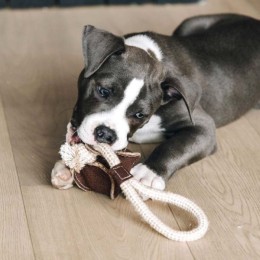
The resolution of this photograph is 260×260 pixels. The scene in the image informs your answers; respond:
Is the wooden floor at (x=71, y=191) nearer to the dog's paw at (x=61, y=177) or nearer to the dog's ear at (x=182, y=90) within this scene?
the dog's paw at (x=61, y=177)

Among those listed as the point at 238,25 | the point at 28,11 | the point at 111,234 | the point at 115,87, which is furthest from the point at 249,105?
the point at 28,11

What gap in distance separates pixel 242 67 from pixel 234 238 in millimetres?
926

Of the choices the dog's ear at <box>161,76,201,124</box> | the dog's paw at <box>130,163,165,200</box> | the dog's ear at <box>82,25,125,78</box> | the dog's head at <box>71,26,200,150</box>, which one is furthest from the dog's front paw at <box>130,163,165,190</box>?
the dog's ear at <box>82,25,125,78</box>

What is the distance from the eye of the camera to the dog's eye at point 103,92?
2.03 meters

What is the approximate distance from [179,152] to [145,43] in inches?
17.3

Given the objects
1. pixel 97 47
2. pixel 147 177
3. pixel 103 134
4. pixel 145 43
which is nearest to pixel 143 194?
pixel 147 177

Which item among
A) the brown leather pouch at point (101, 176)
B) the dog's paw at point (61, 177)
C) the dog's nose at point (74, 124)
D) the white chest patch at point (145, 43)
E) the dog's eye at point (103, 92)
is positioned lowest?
the dog's paw at point (61, 177)

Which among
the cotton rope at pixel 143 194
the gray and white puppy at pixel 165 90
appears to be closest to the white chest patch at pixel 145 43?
the gray and white puppy at pixel 165 90

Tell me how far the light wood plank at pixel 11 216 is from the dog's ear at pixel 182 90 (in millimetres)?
625

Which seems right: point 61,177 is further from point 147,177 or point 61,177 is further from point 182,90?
point 182,90

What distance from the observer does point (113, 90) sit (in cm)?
203

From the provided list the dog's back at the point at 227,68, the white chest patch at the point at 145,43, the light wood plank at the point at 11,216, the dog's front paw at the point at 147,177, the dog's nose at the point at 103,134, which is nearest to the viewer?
the light wood plank at the point at 11,216

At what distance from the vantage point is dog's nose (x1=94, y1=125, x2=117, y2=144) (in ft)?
6.53

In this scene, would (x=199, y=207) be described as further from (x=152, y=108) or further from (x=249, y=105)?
(x=249, y=105)
